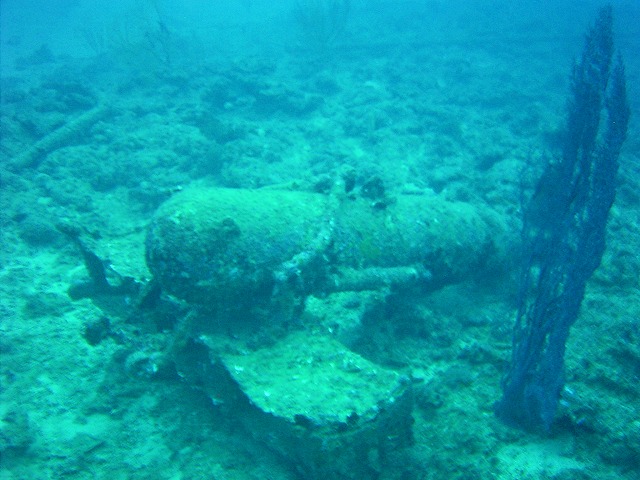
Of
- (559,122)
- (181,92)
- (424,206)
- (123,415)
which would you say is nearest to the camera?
(123,415)

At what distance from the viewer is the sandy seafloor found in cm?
383

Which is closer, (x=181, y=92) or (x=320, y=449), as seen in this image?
(x=320, y=449)

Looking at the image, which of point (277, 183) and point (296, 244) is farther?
point (277, 183)

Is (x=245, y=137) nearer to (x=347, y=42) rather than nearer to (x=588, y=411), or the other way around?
(x=588, y=411)

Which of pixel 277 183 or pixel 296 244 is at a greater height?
pixel 296 244

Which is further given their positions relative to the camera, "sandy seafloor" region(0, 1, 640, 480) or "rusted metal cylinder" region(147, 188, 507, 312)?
"sandy seafloor" region(0, 1, 640, 480)

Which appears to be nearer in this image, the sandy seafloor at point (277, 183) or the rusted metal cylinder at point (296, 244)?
the rusted metal cylinder at point (296, 244)

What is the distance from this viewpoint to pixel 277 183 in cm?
841

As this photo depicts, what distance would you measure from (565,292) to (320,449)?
2844 millimetres

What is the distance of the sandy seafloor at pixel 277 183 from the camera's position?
3834mm

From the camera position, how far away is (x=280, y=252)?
4000 mm

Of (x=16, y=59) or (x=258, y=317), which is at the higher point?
(x=16, y=59)

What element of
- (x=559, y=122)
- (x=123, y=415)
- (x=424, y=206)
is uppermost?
(x=559, y=122)

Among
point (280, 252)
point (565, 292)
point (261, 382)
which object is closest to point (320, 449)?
point (261, 382)
